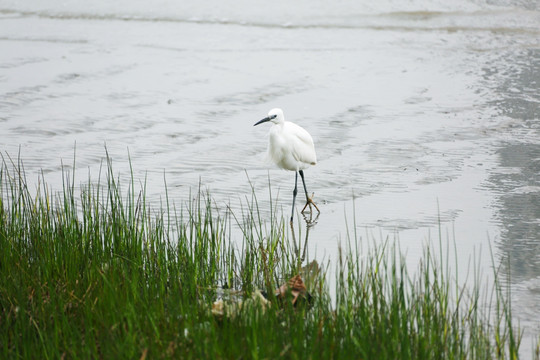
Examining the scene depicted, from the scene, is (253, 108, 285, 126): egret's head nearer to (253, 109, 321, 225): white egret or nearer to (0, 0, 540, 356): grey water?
(253, 109, 321, 225): white egret

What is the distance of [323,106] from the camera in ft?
30.9

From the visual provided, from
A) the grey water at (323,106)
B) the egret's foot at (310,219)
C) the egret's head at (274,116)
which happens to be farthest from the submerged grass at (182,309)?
the egret's head at (274,116)

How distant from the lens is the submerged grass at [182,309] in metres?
3.10

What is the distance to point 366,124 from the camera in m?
8.65

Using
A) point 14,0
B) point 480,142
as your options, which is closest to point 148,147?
point 480,142

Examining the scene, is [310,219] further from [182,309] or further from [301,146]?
[182,309]

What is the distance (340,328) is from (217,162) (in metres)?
4.22

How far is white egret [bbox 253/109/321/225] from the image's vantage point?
6.21 meters

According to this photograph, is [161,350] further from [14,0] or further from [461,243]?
[14,0]

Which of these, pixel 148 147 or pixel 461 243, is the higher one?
pixel 148 147

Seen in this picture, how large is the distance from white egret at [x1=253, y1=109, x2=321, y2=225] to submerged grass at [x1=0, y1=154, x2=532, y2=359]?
191cm

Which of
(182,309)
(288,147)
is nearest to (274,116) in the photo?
(288,147)

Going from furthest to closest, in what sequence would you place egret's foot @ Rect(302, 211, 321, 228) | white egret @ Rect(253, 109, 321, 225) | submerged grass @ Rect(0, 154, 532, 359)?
1. white egret @ Rect(253, 109, 321, 225)
2. egret's foot @ Rect(302, 211, 321, 228)
3. submerged grass @ Rect(0, 154, 532, 359)

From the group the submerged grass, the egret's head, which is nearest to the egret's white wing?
the egret's head
